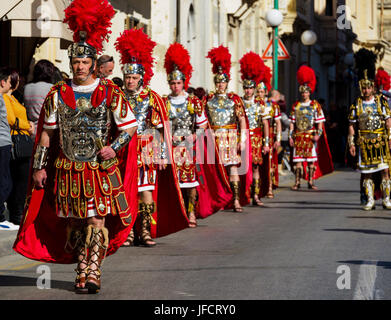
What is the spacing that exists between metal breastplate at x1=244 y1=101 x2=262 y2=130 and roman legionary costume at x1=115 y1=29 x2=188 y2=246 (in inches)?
211

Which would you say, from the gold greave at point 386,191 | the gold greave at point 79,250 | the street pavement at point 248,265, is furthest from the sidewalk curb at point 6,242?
the gold greave at point 386,191

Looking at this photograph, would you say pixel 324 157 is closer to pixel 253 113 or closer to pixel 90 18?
pixel 253 113

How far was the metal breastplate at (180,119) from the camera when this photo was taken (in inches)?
494

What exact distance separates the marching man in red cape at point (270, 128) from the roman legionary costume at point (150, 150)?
19.4ft

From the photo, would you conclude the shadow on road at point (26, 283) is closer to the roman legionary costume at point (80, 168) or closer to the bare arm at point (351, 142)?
the roman legionary costume at point (80, 168)

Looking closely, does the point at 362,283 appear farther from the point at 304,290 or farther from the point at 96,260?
the point at 96,260

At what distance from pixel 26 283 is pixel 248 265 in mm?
2051

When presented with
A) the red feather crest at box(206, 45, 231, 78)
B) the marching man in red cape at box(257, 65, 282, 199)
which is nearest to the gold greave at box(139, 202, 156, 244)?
the red feather crest at box(206, 45, 231, 78)

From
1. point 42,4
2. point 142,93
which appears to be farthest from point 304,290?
point 42,4

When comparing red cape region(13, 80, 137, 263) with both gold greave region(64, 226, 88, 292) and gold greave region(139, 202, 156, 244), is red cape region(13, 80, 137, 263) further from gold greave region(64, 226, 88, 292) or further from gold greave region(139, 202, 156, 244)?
gold greave region(139, 202, 156, 244)

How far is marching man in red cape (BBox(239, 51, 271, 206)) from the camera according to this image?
16672 millimetres

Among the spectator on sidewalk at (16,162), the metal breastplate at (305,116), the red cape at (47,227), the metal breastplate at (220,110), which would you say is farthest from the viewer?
the metal breastplate at (305,116)

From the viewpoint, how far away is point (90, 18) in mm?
8273
